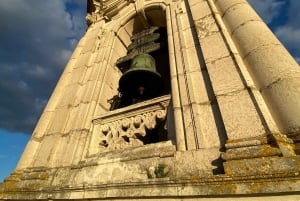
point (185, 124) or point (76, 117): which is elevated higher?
point (76, 117)

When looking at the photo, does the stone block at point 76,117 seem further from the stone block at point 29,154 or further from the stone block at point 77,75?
the stone block at point 77,75

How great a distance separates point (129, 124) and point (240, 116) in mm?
1749

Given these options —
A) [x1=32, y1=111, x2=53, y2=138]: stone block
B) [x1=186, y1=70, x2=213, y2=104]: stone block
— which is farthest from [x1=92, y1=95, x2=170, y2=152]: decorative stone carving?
[x1=32, y1=111, x2=53, y2=138]: stone block

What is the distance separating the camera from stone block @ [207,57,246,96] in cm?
252

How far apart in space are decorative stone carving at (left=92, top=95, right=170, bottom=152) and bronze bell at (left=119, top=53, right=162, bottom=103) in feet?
2.74

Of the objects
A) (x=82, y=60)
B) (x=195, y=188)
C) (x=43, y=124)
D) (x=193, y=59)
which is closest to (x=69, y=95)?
(x=43, y=124)

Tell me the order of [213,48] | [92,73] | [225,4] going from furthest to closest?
[92,73] → [225,4] → [213,48]

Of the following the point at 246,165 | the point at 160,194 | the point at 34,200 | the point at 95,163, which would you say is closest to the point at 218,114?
the point at 246,165

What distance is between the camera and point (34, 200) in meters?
2.70

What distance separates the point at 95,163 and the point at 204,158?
1.50m

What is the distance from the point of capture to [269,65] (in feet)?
7.85

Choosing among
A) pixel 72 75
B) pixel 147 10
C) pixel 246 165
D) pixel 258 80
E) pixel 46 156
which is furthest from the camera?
pixel 147 10

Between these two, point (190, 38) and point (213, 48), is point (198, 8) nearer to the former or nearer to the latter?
point (190, 38)

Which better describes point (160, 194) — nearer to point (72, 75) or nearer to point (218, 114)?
point (218, 114)
